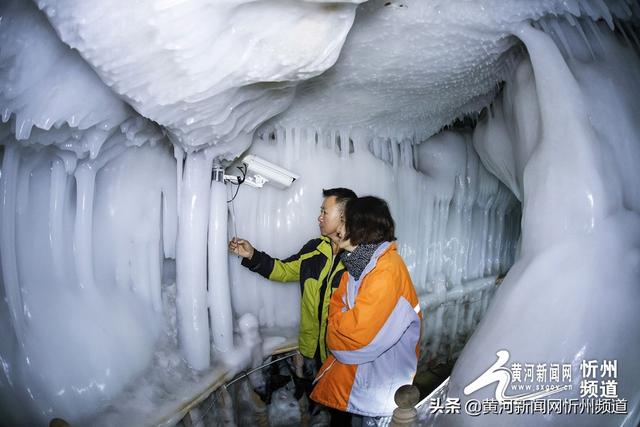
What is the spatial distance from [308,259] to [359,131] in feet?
3.56

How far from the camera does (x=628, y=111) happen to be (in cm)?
225

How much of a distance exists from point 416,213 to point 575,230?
160cm

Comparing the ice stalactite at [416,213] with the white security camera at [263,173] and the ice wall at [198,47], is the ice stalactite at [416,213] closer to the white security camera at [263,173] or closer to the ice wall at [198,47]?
the white security camera at [263,173]

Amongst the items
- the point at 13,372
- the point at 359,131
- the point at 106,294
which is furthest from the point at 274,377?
the point at 359,131

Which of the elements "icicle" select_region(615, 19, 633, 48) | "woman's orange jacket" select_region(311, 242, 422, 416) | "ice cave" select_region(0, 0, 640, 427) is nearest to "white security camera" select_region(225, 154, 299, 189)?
"ice cave" select_region(0, 0, 640, 427)

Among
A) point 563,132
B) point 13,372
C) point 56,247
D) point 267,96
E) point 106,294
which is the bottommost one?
point 13,372

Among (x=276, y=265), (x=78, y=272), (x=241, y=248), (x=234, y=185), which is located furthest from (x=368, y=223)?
(x=78, y=272)

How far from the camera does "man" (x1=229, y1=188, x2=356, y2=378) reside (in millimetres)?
2205

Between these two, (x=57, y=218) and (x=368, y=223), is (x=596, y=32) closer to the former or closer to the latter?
(x=368, y=223)

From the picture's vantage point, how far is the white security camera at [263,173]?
2605mm

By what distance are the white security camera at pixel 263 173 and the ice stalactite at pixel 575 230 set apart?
46.8 inches

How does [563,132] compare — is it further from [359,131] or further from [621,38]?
[359,131]

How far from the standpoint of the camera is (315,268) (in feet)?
7.90

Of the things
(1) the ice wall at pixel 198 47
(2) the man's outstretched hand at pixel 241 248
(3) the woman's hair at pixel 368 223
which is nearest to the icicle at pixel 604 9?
(1) the ice wall at pixel 198 47
